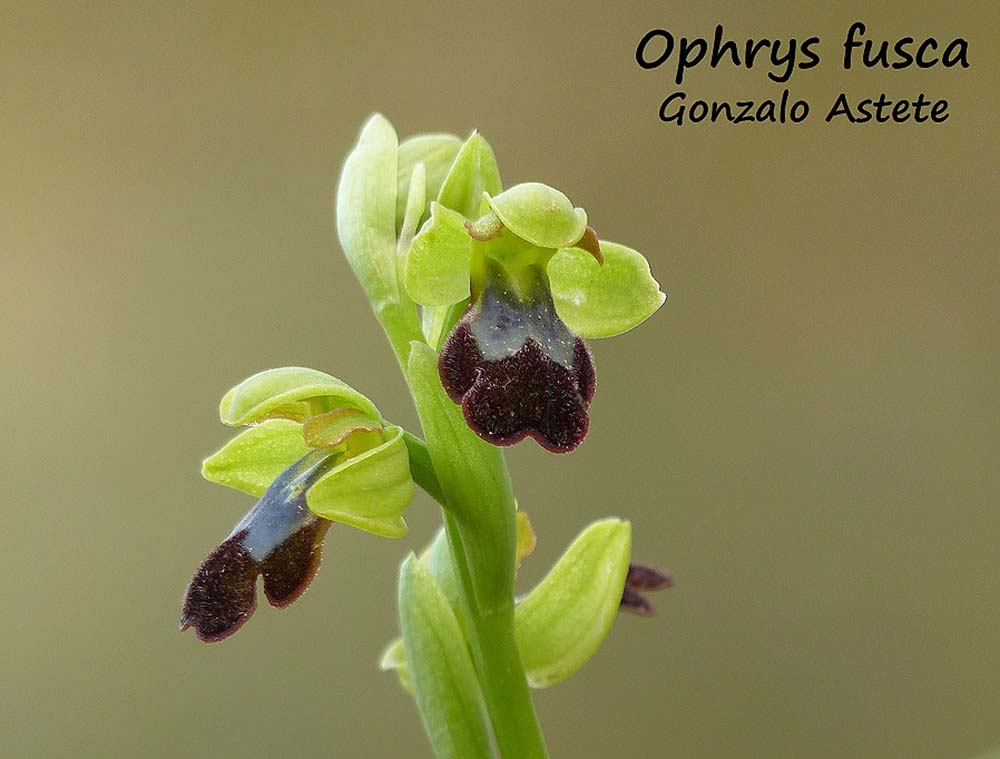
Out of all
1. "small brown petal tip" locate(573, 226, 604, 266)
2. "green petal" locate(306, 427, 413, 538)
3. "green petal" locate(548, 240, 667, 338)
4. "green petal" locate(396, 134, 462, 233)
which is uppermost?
"green petal" locate(396, 134, 462, 233)

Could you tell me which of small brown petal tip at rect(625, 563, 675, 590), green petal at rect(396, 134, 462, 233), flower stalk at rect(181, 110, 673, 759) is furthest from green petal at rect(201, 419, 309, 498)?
small brown petal tip at rect(625, 563, 675, 590)

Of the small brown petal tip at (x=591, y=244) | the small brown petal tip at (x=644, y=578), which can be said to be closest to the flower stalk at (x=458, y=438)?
the small brown petal tip at (x=591, y=244)

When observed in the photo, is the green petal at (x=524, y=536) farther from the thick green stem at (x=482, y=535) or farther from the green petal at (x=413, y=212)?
the green petal at (x=413, y=212)

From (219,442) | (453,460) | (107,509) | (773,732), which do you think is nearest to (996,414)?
(773,732)

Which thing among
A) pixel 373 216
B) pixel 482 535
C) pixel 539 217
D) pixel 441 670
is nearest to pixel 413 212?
pixel 373 216

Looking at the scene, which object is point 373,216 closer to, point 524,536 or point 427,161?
point 427,161

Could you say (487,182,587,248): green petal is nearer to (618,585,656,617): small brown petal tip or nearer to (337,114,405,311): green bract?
(337,114,405,311): green bract

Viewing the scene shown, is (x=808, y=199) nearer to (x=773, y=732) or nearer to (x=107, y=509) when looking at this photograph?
(x=773, y=732)
